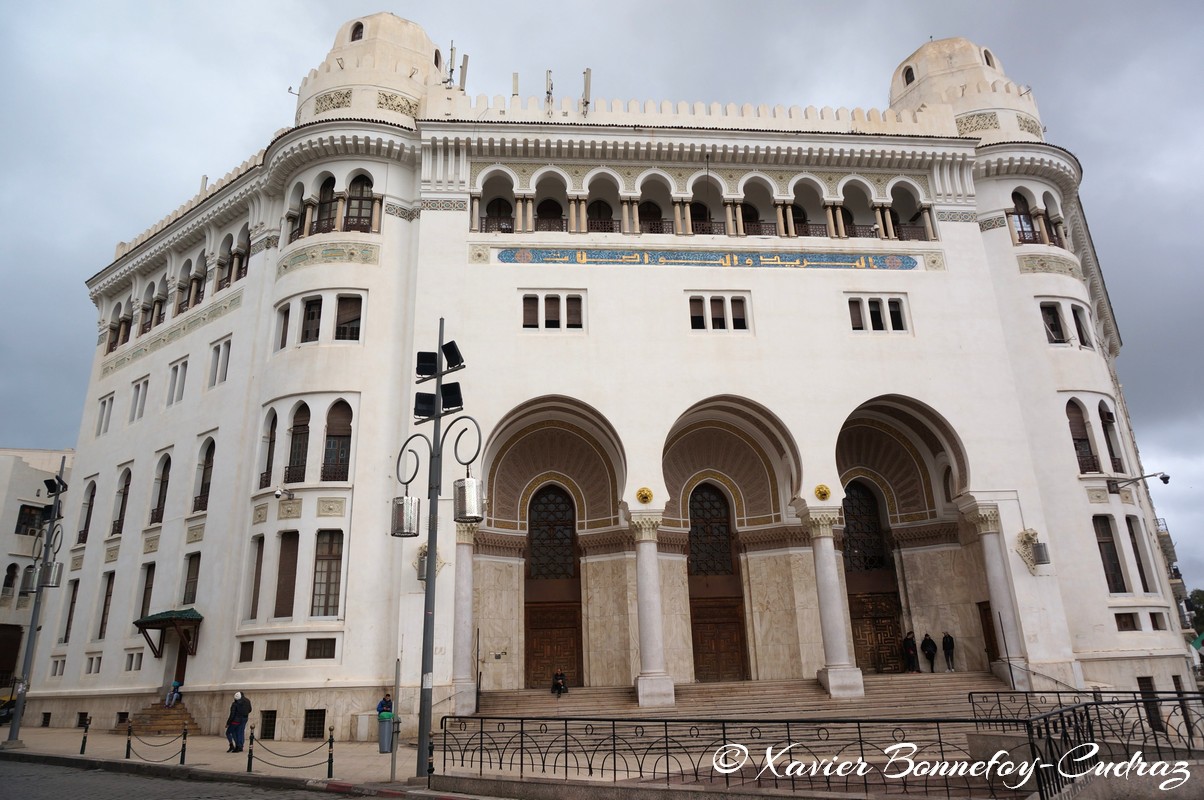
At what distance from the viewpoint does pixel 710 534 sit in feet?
87.7

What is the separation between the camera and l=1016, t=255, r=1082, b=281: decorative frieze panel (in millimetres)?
26719

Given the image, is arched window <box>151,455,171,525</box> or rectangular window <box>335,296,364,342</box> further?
arched window <box>151,455,171,525</box>

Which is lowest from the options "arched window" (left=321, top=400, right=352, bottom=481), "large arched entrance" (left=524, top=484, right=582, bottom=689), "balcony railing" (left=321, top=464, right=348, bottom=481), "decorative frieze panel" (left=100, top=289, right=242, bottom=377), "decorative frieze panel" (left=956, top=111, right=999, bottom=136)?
"large arched entrance" (left=524, top=484, right=582, bottom=689)

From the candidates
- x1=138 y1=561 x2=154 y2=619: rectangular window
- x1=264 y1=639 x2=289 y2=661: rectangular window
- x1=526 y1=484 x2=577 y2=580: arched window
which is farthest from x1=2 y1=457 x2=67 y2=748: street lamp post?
x1=526 y1=484 x2=577 y2=580: arched window

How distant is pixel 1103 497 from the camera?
24.4 m

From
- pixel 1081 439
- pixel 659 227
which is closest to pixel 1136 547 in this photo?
pixel 1081 439

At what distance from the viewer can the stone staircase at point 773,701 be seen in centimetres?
1986

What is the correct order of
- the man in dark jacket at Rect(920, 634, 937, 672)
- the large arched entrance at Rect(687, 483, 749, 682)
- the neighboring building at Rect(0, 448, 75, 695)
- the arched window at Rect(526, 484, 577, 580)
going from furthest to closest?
the neighboring building at Rect(0, 448, 75, 695) < the arched window at Rect(526, 484, 577, 580) < the large arched entrance at Rect(687, 483, 749, 682) < the man in dark jacket at Rect(920, 634, 937, 672)

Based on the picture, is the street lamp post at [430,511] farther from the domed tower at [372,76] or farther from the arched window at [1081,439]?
the arched window at [1081,439]

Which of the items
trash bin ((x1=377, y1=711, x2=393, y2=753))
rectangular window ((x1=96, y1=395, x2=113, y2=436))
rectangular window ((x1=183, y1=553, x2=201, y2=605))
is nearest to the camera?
trash bin ((x1=377, y1=711, x2=393, y2=753))

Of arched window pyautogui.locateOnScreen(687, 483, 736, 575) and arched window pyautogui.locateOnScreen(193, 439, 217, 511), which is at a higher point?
arched window pyautogui.locateOnScreen(193, 439, 217, 511)

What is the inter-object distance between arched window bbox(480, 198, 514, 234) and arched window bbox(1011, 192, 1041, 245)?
1696cm

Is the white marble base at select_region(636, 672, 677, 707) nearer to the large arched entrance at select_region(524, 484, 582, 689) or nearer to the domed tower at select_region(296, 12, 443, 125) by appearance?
the large arched entrance at select_region(524, 484, 582, 689)

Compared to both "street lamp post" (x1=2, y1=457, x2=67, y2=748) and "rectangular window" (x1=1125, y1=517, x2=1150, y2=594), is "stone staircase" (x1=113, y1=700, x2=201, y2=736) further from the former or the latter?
"rectangular window" (x1=1125, y1=517, x2=1150, y2=594)
